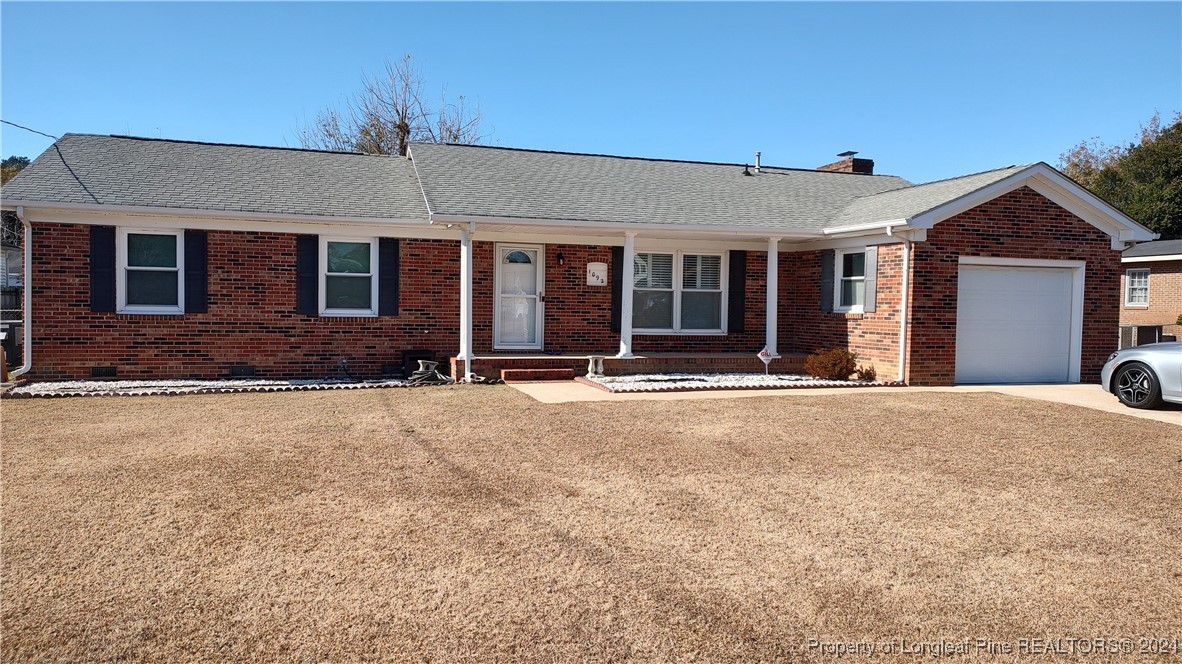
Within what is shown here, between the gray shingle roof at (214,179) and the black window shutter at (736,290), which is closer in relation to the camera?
the gray shingle roof at (214,179)

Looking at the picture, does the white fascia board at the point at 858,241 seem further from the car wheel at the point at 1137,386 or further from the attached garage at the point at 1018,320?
the car wheel at the point at 1137,386

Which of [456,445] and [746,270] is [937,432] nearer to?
[456,445]

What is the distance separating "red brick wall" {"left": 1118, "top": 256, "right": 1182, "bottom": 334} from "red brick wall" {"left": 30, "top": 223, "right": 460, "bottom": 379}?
2281 centimetres

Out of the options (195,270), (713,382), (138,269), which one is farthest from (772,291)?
(138,269)

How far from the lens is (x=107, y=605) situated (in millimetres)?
4137

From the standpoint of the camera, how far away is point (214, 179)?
14.3 meters

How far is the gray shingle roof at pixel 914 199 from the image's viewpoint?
13.6m

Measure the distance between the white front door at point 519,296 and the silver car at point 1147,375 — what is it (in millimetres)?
8911

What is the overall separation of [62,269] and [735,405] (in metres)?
10.2

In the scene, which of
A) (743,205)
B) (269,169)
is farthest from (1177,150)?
(269,169)

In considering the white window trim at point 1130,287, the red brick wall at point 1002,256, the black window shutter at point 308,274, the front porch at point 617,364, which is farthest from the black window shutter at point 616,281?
the white window trim at point 1130,287

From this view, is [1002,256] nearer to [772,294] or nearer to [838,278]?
[838,278]

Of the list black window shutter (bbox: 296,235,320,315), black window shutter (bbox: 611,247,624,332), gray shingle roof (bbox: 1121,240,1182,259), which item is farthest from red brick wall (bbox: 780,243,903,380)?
gray shingle roof (bbox: 1121,240,1182,259)

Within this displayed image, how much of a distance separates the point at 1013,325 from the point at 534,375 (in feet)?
26.3
